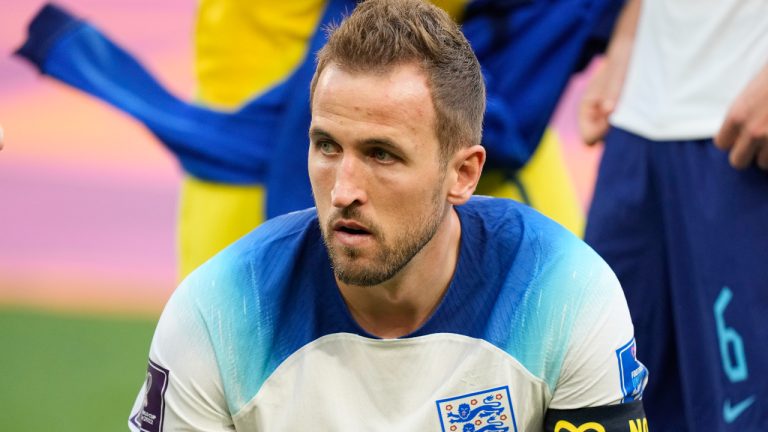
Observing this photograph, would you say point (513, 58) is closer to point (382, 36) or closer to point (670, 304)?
point (670, 304)

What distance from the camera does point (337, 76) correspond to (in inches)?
108

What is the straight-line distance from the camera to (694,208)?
3.53m

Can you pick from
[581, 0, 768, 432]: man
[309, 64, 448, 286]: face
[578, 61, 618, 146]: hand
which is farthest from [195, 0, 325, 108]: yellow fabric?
[309, 64, 448, 286]: face

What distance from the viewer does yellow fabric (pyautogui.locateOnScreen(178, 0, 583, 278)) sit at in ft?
13.2

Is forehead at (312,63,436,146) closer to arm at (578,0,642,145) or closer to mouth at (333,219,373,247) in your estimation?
mouth at (333,219,373,247)

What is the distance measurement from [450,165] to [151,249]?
5557mm

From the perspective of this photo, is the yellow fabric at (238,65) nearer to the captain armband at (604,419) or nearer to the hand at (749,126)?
the hand at (749,126)

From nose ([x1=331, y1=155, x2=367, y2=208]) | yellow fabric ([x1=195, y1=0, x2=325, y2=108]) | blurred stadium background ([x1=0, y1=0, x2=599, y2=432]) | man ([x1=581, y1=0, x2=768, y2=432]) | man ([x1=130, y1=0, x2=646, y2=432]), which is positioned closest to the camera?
nose ([x1=331, y1=155, x2=367, y2=208])

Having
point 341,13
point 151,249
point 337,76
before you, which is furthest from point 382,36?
point 151,249

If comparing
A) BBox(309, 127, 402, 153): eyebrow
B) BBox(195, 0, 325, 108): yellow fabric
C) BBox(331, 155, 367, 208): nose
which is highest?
BBox(195, 0, 325, 108): yellow fabric

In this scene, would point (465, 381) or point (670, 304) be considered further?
point (670, 304)

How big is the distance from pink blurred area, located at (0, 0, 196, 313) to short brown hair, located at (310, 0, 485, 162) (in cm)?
459

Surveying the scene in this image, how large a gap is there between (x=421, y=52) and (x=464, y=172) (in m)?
0.32

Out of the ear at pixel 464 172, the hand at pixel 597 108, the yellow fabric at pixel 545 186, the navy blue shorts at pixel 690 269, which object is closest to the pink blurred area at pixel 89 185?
the yellow fabric at pixel 545 186
